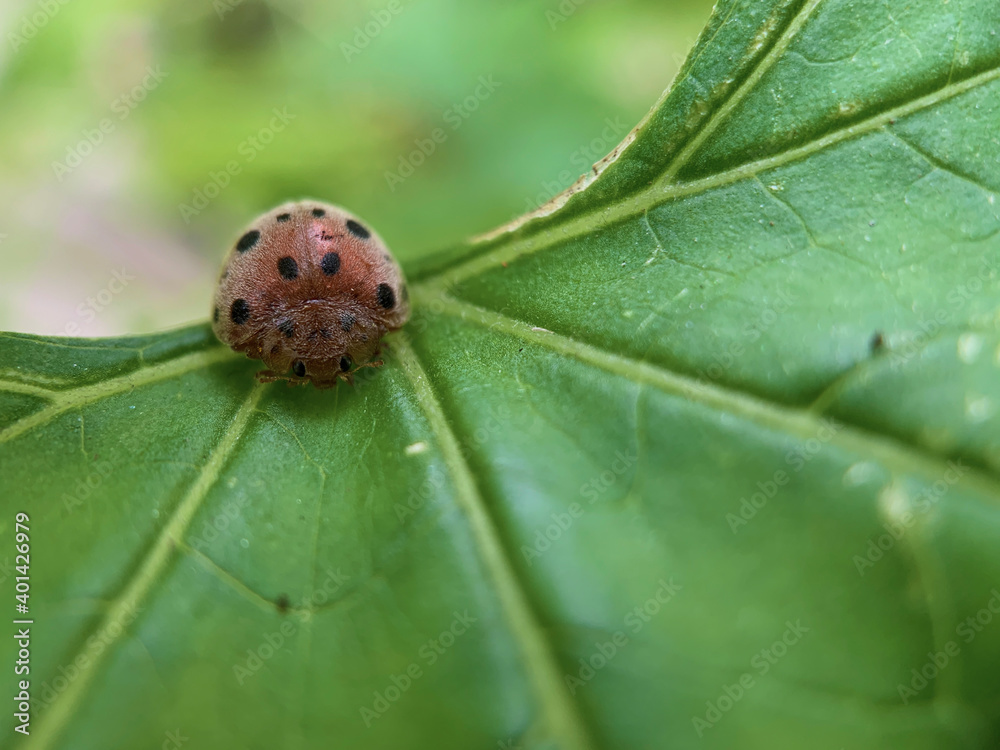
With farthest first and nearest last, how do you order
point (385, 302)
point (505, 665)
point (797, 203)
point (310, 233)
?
point (310, 233) → point (385, 302) → point (797, 203) → point (505, 665)

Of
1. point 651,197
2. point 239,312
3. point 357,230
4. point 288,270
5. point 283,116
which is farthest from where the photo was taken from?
point 283,116

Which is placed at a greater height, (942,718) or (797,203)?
(797,203)

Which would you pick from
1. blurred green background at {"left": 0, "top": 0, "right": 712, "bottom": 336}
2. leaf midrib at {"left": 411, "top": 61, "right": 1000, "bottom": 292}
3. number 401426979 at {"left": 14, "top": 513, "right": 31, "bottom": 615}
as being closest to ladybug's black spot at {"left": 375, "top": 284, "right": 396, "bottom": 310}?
leaf midrib at {"left": 411, "top": 61, "right": 1000, "bottom": 292}

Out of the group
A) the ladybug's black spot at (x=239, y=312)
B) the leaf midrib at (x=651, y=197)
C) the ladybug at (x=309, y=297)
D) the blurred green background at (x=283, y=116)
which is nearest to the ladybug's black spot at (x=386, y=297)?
the ladybug at (x=309, y=297)

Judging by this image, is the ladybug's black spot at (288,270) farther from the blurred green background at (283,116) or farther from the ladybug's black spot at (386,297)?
the blurred green background at (283,116)

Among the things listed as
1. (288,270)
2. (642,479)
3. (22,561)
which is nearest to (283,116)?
(288,270)

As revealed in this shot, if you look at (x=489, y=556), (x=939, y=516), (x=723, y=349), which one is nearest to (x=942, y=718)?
(x=939, y=516)

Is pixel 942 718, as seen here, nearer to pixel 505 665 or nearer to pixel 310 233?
pixel 505 665

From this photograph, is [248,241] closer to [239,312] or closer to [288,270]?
[288,270]
